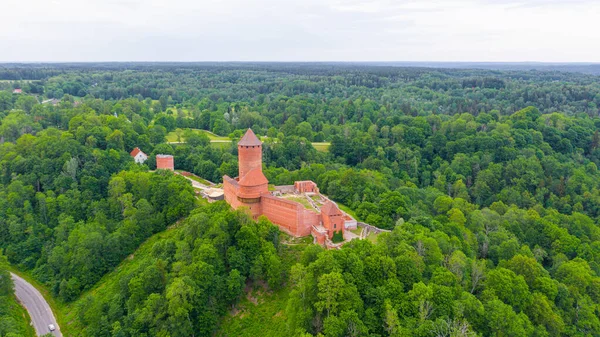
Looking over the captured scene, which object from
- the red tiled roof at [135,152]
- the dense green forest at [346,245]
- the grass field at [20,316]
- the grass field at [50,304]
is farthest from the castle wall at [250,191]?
the red tiled roof at [135,152]

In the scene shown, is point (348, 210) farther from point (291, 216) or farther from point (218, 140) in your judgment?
point (218, 140)

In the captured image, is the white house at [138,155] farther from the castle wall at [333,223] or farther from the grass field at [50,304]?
the castle wall at [333,223]

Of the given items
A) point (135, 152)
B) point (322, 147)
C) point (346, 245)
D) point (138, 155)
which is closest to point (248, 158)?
point (346, 245)

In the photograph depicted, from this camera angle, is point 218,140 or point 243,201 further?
point 218,140

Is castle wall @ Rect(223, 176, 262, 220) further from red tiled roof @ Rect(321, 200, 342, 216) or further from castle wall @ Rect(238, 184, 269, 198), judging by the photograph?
red tiled roof @ Rect(321, 200, 342, 216)

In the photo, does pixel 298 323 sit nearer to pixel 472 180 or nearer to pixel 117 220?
pixel 117 220

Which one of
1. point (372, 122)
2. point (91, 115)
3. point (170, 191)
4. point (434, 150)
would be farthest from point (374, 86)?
point (170, 191)

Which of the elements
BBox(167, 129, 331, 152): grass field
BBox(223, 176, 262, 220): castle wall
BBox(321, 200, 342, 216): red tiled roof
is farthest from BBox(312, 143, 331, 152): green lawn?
BBox(321, 200, 342, 216): red tiled roof
